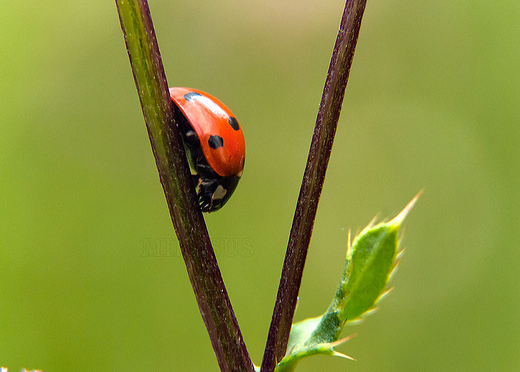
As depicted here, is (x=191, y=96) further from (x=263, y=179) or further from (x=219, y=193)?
(x=263, y=179)

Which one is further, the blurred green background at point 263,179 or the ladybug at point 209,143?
the blurred green background at point 263,179

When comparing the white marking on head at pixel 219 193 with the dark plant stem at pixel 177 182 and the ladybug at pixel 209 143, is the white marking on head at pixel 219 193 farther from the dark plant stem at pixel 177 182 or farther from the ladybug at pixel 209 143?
the dark plant stem at pixel 177 182

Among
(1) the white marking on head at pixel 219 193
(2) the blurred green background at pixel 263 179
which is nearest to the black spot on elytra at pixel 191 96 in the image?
(1) the white marking on head at pixel 219 193

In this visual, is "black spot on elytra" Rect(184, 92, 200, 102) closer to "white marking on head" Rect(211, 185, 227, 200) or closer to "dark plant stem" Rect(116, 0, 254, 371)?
"white marking on head" Rect(211, 185, 227, 200)

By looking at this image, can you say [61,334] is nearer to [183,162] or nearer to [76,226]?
[76,226]

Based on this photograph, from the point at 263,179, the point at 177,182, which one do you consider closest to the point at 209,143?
the point at 177,182

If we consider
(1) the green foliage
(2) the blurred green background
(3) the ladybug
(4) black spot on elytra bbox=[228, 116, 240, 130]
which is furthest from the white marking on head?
(2) the blurred green background

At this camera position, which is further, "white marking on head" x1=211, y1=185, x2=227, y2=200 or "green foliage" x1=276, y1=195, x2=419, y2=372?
"white marking on head" x1=211, y1=185, x2=227, y2=200

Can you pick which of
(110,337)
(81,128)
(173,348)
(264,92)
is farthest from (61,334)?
(264,92)
